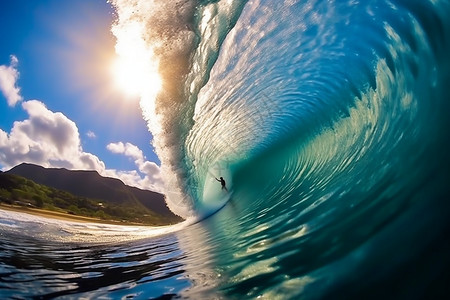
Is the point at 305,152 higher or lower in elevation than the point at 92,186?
lower

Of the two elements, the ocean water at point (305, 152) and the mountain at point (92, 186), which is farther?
the mountain at point (92, 186)

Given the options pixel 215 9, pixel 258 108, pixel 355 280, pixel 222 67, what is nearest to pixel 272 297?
pixel 355 280

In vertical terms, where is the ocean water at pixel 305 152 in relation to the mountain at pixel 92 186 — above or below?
below

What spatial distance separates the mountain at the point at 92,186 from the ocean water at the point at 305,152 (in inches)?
4804

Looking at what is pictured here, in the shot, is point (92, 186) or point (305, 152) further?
point (92, 186)

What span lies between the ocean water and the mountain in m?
122

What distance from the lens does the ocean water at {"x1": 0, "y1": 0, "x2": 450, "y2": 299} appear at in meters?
2.06

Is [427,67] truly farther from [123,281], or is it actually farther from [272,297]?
[123,281]

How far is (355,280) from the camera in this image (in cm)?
178

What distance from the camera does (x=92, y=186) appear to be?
139 m

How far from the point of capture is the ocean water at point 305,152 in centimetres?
206

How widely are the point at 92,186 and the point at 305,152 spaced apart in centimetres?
14184

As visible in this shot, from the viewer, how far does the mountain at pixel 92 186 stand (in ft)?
433

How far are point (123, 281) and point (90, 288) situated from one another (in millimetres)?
304
